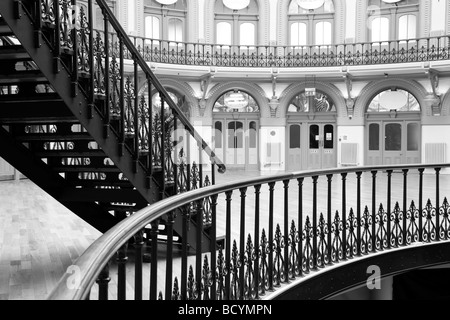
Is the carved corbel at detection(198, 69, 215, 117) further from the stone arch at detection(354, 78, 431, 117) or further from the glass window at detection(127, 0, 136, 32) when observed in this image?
the stone arch at detection(354, 78, 431, 117)

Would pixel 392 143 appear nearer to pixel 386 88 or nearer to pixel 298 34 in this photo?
pixel 386 88

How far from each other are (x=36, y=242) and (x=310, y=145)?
1598 centimetres

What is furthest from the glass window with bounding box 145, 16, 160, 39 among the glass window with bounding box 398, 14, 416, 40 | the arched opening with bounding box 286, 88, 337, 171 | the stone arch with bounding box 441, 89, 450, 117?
the stone arch with bounding box 441, 89, 450, 117

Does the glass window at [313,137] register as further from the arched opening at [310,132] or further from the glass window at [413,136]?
the glass window at [413,136]

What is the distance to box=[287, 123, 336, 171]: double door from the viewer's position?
2077 cm

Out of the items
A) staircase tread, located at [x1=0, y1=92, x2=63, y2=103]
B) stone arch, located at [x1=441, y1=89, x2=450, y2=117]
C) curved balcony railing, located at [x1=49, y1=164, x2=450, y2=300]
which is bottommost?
curved balcony railing, located at [x1=49, y1=164, x2=450, y2=300]

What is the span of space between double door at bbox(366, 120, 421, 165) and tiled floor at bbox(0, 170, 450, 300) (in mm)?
8888

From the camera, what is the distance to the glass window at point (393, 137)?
1981 centimetres

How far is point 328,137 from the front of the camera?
68.2ft

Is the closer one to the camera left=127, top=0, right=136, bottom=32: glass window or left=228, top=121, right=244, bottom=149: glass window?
left=127, top=0, right=136, bottom=32: glass window

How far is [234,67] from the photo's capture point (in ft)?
63.8

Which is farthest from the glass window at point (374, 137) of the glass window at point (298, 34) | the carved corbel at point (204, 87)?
the carved corbel at point (204, 87)

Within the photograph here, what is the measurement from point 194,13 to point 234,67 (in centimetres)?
306

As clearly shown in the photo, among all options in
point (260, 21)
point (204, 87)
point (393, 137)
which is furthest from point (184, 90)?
point (393, 137)
